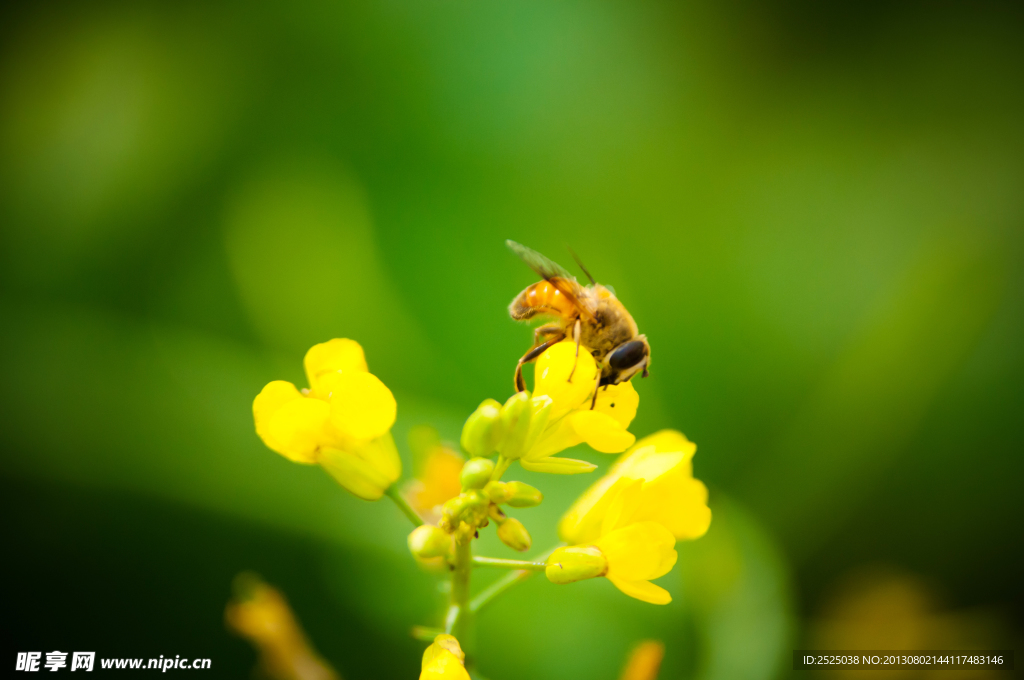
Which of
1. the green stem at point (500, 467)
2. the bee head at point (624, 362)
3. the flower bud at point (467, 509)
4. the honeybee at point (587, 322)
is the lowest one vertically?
the flower bud at point (467, 509)

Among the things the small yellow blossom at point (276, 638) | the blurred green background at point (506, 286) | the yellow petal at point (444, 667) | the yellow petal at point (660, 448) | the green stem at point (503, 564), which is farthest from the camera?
the blurred green background at point (506, 286)

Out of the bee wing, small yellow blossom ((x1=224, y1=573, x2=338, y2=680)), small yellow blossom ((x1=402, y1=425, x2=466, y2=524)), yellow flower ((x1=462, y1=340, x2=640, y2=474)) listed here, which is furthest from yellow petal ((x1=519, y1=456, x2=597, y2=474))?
small yellow blossom ((x1=224, y1=573, x2=338, y2=680))

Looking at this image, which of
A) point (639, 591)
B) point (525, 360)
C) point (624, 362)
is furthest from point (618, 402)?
point (639, 591)

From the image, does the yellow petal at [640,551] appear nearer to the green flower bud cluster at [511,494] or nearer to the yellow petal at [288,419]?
the green flower bud cluster at [511,494]

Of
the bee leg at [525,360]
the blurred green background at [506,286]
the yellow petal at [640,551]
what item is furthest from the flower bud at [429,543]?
the blurred green background at [506,286]

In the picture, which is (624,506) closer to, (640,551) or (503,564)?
(640,551)

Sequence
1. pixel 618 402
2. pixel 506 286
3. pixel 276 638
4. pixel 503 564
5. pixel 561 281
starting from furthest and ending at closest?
pixel 506 286
pixel 276 638
pixel 561 281
pixel 618 402
pixel 503 564

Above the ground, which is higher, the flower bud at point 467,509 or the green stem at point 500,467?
the green stem at point 500,467

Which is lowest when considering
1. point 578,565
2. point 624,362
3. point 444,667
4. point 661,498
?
point 444,667

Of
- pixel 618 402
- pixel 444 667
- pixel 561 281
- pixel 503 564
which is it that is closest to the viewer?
pixel 444 667
